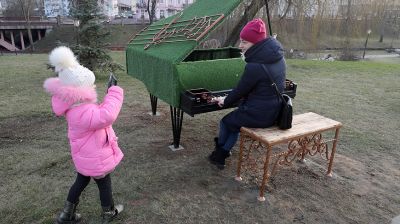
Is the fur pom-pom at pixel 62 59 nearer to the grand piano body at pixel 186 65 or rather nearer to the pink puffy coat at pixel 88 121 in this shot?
the pink puffy coat at pixel 88 121

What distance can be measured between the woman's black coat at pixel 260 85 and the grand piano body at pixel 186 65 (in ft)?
1.63

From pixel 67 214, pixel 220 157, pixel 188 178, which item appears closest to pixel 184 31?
pixel 220 157

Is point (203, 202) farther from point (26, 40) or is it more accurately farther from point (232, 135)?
point (26, 40)

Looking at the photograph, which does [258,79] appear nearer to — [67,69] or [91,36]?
[67,69]

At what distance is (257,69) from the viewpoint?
3.27 meters

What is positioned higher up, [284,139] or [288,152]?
[284,139]

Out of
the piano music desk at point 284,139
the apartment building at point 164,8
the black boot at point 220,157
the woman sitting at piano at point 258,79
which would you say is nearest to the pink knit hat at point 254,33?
the woman sitting at piano at point 258,79

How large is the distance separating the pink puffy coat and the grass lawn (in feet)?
2.26

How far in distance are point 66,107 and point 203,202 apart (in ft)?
5.56

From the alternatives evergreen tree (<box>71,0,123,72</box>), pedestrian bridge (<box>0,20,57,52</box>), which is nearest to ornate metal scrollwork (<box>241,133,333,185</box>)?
evergreen tree (<box>71,0,123,72</box>)

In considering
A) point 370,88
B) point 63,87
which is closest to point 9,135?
point 63,87

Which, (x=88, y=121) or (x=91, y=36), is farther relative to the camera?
(x=91, y=36)

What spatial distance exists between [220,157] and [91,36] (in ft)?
24.2

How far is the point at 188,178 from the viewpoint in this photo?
384cm
